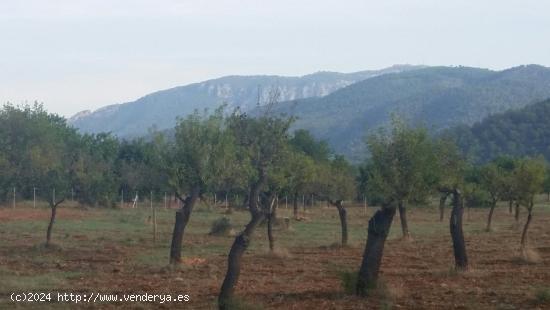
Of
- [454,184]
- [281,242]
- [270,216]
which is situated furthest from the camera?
[281,242]

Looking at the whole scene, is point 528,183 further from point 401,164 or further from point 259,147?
point 259,147

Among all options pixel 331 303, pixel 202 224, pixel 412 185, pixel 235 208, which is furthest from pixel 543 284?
pixel 235 208

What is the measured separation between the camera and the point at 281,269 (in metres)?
26.9

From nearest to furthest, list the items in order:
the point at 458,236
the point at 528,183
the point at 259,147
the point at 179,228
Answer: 1. the point at 259,147
2. the point at 458,236
3. the point at 179,228
4. the point at 528,183

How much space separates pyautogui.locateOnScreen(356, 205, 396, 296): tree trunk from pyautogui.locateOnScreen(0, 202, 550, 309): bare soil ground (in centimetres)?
31

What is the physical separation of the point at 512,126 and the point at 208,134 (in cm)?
10906

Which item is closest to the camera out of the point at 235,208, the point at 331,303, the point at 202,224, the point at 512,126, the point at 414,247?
the point at 331,303

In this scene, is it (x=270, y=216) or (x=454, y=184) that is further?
(x=270, y=216)

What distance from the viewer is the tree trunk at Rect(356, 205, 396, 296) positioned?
770 inches

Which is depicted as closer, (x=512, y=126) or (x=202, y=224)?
(x=202, y=224)

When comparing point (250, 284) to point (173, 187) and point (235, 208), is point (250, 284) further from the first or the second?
point (235, 208)

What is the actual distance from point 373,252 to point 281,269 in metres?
7.39

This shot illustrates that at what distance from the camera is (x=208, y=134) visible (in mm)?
29625

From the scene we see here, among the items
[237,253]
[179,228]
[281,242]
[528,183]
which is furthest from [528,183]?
[237,253]
